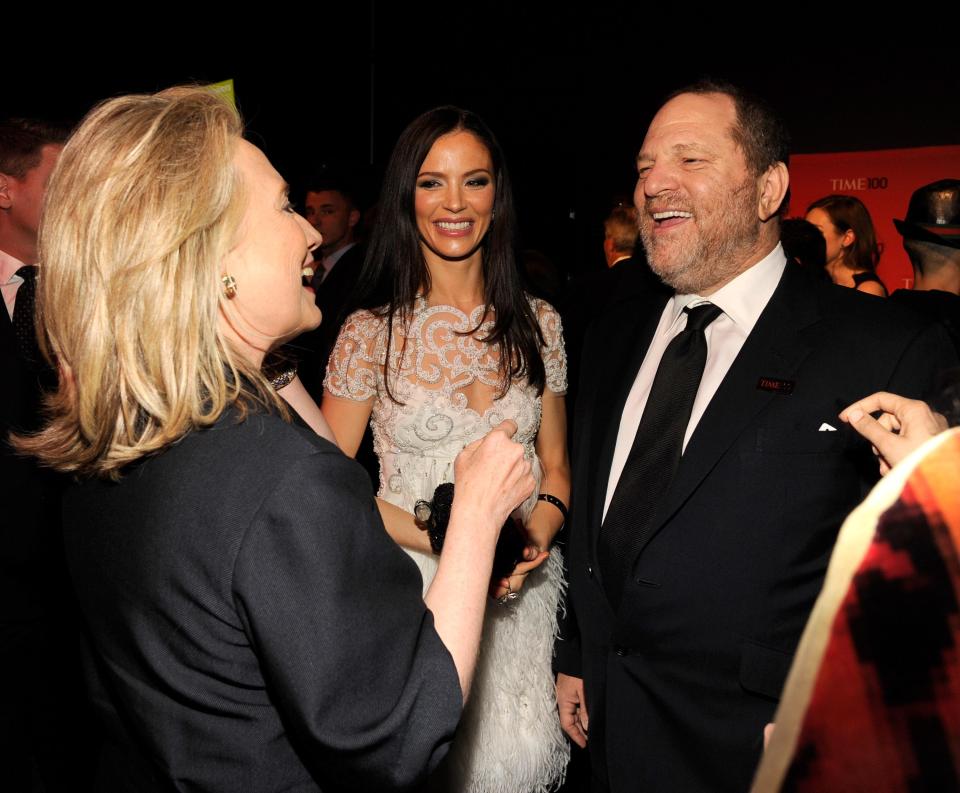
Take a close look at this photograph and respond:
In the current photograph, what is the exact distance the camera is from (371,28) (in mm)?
6992

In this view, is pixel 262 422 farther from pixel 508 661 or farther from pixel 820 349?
pixel 508 661

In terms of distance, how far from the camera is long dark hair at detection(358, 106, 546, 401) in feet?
8.65

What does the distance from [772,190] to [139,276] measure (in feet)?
4.93

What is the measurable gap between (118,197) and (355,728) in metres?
0.75

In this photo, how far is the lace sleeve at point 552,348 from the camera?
8.98 feet

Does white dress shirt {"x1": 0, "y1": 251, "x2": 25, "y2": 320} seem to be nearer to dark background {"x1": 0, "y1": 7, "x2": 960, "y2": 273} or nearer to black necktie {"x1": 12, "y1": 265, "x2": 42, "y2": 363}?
black necktie {"x1": 12, "y1": 265, "x2": 42, "y2": 363}

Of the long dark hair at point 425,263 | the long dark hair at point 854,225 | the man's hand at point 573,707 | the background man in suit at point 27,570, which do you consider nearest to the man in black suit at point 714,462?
the man's hand at point 573,707

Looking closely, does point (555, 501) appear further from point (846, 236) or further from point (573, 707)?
point (846, 236)

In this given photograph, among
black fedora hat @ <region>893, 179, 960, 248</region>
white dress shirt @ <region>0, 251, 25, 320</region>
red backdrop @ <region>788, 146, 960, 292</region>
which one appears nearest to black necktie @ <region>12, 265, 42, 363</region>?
white dress shirt @ <region>0, 251, 25, 320</region>

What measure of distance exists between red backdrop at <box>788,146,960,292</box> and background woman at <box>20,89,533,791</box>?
17.4 ft

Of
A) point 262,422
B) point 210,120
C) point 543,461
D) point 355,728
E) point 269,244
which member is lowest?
point 543,461

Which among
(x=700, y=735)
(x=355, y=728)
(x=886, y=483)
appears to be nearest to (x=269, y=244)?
(x=355, y=728)

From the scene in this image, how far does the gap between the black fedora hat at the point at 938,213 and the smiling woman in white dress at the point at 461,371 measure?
1.45 metres

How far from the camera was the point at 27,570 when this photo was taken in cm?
241
